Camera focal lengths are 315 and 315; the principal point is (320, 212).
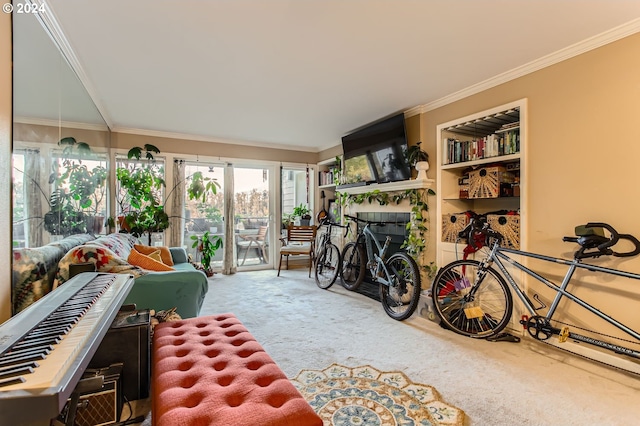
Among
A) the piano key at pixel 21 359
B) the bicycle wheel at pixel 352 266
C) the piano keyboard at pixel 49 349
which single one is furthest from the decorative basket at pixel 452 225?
the piano key at pixel 21 359

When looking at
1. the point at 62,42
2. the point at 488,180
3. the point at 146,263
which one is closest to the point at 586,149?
the point at 488,180

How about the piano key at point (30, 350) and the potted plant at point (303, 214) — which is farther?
the potted plant at point (303, 214)

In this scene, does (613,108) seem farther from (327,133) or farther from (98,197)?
(98,197)

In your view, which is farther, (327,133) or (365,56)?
(327,133)

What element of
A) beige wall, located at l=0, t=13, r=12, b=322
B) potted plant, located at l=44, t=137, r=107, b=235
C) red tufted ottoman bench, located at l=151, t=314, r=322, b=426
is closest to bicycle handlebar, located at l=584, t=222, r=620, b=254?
red tufted ottoman bench, located at l=151, t=314, r=322, b=426

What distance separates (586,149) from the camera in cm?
240

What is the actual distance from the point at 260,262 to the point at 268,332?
10.3 ft

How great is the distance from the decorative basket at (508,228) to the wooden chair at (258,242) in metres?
3.99

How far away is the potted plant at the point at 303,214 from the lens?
593 cm

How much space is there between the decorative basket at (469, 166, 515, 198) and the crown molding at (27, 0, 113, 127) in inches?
142

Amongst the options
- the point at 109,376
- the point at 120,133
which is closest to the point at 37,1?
the point at 109,376

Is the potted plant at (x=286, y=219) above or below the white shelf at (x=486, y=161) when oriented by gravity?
below

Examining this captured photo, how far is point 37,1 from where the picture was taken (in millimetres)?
1792

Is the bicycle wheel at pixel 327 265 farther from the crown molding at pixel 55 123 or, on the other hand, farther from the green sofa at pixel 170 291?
the crown molding at pixel 55 123
